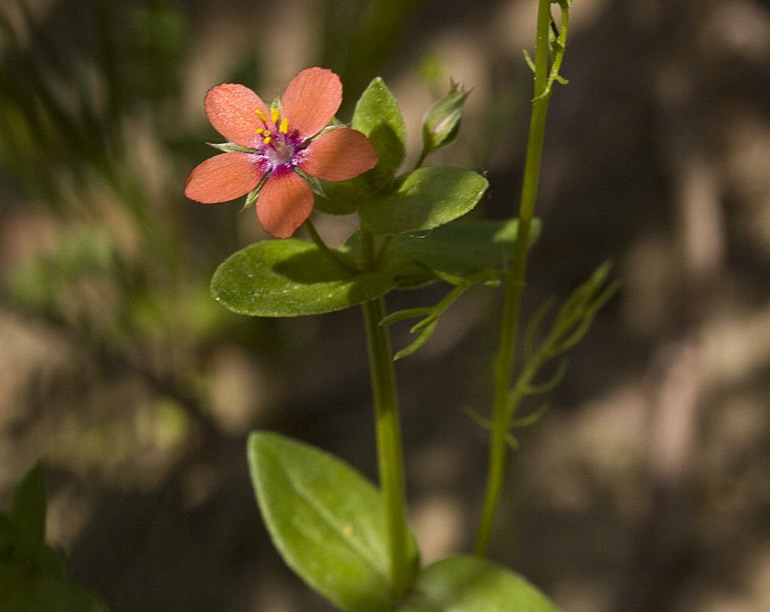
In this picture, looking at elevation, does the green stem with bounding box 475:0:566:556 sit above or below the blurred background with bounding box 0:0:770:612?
above

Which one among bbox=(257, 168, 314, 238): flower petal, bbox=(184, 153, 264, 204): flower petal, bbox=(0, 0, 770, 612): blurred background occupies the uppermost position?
bbox=(184, 153, 264, 204): flower petal

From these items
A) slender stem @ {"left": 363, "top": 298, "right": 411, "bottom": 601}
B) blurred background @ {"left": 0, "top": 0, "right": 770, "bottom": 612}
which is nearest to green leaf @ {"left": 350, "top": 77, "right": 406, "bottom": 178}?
slender stem @ {"left": 363, "top": 298, "right": 411, "bottom": 601}

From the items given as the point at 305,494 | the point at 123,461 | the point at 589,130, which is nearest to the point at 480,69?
the point at 589,130

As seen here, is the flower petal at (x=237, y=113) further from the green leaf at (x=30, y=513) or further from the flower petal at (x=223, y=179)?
the green leaf at (x=30, y=513)

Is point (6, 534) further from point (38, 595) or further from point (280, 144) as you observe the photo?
point (280, 144)

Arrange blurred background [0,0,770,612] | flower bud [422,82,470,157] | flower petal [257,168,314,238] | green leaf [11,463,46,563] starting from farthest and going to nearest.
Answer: blurred background [0,0,770,612], green leaf [11,463,46,563], flower bud [422,82,470,157], flower petal [257,168,314,238]

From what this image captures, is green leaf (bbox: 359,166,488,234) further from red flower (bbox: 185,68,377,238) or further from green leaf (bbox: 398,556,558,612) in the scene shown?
green leaf (bbox: 398,556,558,612)

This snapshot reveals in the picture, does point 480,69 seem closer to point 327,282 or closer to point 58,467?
point 58,467
